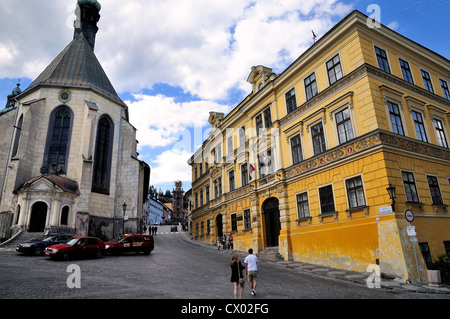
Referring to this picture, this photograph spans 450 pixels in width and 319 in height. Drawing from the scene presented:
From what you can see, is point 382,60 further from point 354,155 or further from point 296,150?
point 296,150

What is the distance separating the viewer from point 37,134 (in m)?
31.3

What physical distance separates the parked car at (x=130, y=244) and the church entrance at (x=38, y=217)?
419 inches

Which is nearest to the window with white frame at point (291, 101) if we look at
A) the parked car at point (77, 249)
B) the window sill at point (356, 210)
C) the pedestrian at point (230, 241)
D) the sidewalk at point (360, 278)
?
the window sill at point (356, 210)

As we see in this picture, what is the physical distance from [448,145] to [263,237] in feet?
46.5

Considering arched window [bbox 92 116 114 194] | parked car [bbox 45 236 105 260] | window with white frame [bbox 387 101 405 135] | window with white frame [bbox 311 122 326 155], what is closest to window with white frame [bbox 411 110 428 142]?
window with white frame [bbox 387 101 405 135]

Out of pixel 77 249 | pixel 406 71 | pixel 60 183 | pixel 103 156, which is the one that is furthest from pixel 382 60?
pixel 103 156

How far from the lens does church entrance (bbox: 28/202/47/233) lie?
2611cm

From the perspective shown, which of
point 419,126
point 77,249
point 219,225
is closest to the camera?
point 419,126

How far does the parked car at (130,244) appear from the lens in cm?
2000

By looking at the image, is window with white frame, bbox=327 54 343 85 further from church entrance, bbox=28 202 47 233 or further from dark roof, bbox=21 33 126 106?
dark roof, bbox=21 33 126 106

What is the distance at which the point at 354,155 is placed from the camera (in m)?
14.8

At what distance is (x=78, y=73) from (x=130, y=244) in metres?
26.5

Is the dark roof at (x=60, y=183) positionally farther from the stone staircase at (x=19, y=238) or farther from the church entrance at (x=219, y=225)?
the church entrance at (x=219, y=225)
